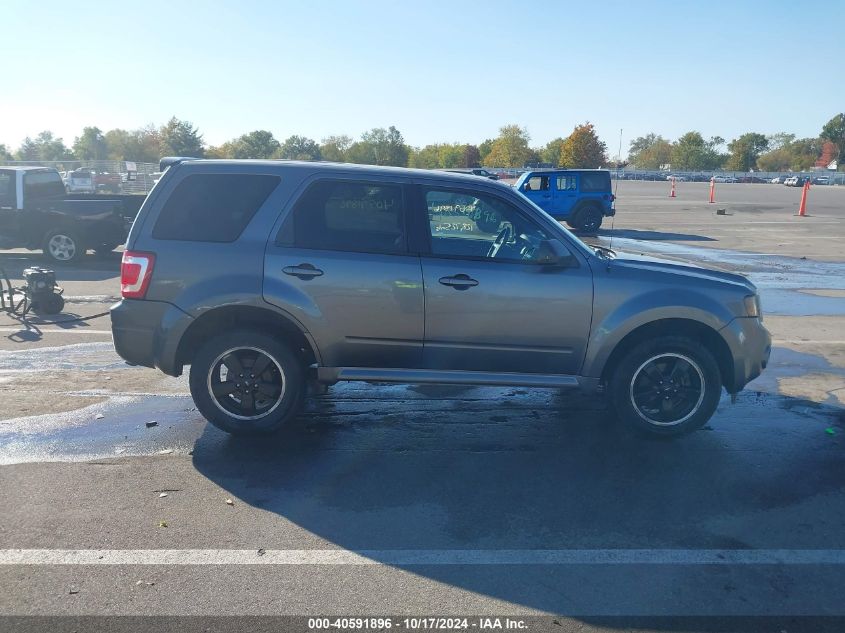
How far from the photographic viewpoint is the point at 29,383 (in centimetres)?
652

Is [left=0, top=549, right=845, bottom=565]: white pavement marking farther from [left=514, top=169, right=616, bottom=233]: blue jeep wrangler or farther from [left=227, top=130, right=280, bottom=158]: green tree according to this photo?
[left=227, top=130, right=280, bottom=158]: green tree

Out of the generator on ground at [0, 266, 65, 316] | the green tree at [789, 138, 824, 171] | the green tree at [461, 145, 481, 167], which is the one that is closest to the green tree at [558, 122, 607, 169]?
the green tree at [461, 145, 481, 167]

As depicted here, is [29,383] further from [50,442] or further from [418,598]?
[418,598]

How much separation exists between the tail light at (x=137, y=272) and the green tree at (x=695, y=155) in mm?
133598

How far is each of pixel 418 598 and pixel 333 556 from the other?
589mm

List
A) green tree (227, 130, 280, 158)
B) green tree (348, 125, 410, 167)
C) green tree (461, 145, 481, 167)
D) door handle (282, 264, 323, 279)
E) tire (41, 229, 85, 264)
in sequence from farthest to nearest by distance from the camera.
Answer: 1. green tree (461, 145, 481, 167)
2. green tree (227, 130, 280, 158)
3. green tree (348, 125, 410, 167)
4. tire (41, 229, 85, 264)
5. door handle (282, 264, 323, 279)

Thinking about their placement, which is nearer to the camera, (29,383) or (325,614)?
(325,614)

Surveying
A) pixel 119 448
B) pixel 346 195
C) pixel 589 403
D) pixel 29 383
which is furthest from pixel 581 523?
pixel 29 383

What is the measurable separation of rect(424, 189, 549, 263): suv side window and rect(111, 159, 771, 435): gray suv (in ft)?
0.04

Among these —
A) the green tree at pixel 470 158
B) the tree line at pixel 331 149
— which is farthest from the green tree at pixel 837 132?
the green tree at pixel 470 158

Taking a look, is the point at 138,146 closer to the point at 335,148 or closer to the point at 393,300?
the point at 335,148

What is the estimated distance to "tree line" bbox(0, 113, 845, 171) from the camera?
108ft

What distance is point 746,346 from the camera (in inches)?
204

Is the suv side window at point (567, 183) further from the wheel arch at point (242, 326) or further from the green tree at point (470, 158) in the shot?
the green tree at point (470, 158)
